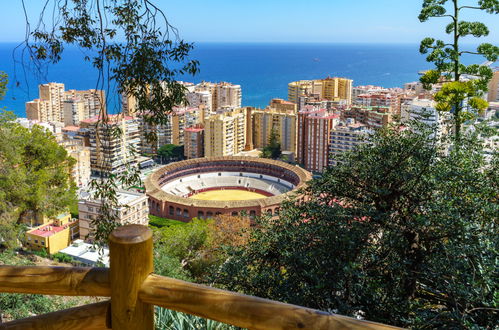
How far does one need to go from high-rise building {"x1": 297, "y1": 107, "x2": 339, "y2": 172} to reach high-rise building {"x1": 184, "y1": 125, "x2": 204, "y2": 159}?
5.63m

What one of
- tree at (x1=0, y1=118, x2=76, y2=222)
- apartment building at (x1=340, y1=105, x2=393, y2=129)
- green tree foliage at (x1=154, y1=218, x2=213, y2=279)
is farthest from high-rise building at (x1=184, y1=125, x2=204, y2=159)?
green tree foliage at (x1=154, y1=218, x2=213, y2=279)

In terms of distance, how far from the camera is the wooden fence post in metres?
0.91

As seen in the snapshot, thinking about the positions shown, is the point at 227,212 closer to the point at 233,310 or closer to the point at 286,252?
the point at 286,252

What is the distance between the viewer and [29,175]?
394 inches

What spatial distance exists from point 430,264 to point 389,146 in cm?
131

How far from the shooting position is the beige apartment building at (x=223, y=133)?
24727mm

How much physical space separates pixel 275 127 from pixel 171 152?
249 inches

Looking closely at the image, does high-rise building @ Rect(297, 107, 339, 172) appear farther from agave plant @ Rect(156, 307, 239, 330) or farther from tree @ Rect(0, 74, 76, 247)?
agave plant @ Rect(156, 307, 239, 330)

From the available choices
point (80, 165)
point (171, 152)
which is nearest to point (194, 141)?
point (171, 152)

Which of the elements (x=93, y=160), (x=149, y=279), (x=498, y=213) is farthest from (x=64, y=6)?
(x=93, y=160)

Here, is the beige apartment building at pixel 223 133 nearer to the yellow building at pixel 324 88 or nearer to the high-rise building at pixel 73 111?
the yellow building at pixel 324 88

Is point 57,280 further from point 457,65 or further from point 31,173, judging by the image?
point 31,173

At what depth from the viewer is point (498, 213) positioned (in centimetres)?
271

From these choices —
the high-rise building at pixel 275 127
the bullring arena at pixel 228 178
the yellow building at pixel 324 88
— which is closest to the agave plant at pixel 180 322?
the bullring arena at pixel 228 178
